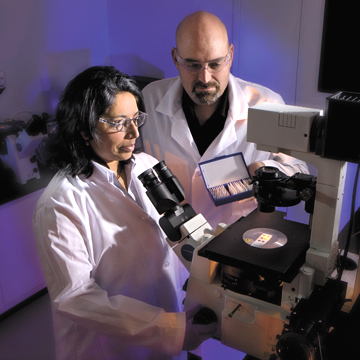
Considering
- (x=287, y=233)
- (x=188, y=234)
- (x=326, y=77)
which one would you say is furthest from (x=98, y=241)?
(x=326, y=77)

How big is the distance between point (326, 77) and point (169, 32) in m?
1.20

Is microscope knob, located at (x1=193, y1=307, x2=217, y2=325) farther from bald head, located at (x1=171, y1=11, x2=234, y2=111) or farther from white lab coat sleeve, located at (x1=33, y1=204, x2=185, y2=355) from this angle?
bald head, located at (x1=171, y1=11, x2=234, y2=111)

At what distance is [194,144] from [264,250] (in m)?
0.91

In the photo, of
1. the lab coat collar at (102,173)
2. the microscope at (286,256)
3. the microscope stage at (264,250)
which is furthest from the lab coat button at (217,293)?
the lab coat collar at (102,173)

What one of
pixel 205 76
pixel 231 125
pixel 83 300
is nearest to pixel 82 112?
pixel 83 300

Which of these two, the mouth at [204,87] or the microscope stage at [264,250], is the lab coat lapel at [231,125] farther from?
the microscope stage at [264,250]

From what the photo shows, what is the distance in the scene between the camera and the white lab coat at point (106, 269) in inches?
45.9

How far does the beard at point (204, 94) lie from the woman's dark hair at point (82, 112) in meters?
0.52

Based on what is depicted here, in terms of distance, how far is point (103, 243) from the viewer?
4.31ft

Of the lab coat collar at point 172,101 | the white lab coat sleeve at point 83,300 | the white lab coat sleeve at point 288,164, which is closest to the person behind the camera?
the white lab coat sleeve at point 83,300

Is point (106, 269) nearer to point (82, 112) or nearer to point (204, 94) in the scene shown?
point (82, 112)

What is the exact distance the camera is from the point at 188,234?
128 cm

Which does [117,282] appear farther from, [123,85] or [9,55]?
[9,55]

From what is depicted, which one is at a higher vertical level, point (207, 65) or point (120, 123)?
point (207, 65)
